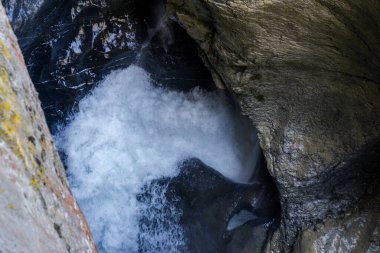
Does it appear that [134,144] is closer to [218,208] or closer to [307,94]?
[218,208]

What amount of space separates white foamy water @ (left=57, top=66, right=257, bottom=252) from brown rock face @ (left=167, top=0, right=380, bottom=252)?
92 cm

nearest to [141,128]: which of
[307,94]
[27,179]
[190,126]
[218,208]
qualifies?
[190,126]

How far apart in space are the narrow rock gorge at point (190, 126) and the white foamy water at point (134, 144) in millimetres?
10

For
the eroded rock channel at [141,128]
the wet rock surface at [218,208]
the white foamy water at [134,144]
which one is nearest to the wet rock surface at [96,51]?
the eroded rock channel at [141,128]

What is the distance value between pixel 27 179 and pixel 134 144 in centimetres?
275

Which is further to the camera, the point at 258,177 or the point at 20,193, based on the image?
the point at 258,177

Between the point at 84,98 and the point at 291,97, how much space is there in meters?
2.12

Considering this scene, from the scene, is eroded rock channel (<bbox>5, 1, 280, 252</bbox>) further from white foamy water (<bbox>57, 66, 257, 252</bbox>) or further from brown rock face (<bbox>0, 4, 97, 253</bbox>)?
brown rock face (<bbox>0, 4, 97, 253</bbox>)

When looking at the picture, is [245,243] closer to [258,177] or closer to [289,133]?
[258,177]

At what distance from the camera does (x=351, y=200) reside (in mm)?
2924

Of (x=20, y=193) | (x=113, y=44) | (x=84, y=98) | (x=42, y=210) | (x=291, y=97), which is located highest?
(x=20, y=193)

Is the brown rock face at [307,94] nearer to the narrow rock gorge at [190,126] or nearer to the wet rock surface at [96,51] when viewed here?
the narrow rock gorge at [190,126]

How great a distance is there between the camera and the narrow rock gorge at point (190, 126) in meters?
1.51

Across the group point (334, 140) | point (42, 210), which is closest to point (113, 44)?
point (334, 140)
